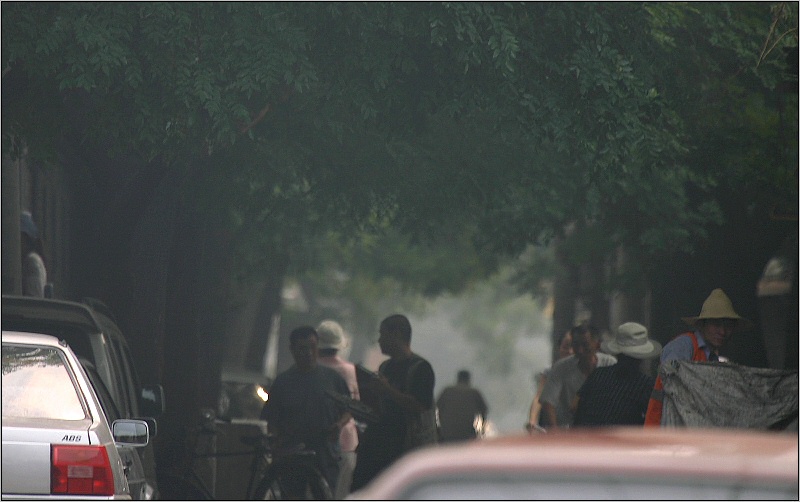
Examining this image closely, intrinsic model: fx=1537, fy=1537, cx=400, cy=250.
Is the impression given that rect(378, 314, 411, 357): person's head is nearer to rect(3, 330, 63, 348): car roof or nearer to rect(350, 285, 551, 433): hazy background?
rect(3, 330, 63, 348): car roof

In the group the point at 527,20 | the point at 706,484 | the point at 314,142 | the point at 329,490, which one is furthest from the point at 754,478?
the point at 314,142

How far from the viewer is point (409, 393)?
379 inches

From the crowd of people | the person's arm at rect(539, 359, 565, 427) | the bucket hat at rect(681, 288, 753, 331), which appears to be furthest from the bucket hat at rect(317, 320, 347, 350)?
the bucket hat at rect(681, 288, 753, 331)

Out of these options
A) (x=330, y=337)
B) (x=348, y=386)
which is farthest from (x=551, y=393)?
(x=330, y=337)

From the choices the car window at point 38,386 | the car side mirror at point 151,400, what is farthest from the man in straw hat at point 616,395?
the car window at point 38,386

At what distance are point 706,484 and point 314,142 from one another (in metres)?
10.8

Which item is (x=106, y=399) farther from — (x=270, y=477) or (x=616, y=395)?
(x=616, y=395)

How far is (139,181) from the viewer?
13.6 m

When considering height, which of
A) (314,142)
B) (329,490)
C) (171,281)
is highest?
(314,142)

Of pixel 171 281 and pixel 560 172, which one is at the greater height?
pixel 560 172

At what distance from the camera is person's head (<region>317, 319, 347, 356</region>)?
13281 millimetres

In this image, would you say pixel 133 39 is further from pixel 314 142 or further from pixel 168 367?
pixel 168 367

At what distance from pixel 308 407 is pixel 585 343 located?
A: 217 centimetres

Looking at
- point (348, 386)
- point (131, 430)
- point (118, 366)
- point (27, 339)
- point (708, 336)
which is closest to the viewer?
point (27, 339)
